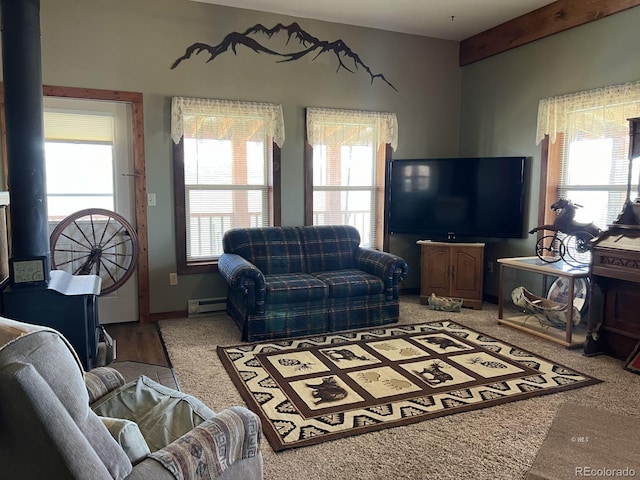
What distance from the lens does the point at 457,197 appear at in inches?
196

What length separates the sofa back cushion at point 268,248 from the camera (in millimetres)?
4383

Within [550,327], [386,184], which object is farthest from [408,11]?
[550,327]

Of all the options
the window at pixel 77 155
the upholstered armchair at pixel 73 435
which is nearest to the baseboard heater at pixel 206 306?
the window at pixel 77 155

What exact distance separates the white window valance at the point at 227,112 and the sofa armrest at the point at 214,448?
10.9ft

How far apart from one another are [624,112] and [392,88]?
2.23 m

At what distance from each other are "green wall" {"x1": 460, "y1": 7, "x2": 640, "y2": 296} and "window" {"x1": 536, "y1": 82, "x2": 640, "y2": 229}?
0.42 ft

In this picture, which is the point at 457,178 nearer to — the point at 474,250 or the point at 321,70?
the point at 474,250

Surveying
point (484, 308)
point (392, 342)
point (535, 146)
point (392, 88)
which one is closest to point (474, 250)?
point (484, 308)

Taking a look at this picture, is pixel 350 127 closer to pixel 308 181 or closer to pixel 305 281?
pixel 308 181

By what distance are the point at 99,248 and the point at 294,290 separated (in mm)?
1691

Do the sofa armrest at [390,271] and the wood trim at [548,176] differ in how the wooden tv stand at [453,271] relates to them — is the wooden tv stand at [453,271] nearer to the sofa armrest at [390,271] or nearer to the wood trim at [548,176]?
the wood trim at [548,176]

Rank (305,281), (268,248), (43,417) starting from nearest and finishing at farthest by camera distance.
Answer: (43,417), (305,281), (268,248)

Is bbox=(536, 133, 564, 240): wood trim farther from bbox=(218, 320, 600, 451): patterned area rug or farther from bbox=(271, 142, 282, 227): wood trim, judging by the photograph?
→ bbox=(271, 142, 282, 227): wood trim

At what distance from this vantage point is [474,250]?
4805 mm
